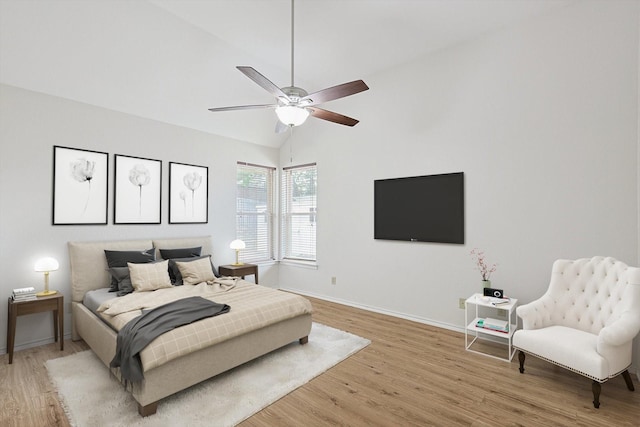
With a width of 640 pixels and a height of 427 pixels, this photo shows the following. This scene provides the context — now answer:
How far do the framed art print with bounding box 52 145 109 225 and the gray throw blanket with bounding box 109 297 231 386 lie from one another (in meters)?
1.93

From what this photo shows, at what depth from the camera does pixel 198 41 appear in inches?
147

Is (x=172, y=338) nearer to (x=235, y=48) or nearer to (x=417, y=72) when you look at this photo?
(x=235, y=48)

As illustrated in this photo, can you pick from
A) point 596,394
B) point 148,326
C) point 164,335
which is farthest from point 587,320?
point 148,326

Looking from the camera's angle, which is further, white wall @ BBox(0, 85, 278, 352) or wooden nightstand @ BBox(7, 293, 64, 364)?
white wall @ BBox(0, 85, 278, 352)

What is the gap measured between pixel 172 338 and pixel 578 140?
4.03 meters

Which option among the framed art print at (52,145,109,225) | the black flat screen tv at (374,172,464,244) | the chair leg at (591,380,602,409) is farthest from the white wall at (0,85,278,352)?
the chair leg at (591,380,602,409)

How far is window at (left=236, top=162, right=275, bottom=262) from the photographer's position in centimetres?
568

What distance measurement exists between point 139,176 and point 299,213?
263 centimetres

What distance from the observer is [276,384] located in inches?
104

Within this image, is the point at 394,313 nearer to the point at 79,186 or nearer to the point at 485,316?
the point at 485,316

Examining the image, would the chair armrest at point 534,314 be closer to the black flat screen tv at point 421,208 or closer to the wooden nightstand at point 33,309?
the black flat screen tv at point 421,208

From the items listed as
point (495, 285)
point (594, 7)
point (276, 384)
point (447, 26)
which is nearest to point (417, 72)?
point (447, 26)

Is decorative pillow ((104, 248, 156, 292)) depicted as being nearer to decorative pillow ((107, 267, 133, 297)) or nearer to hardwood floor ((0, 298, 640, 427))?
decorative pillow ((107, 267, 133, 297))

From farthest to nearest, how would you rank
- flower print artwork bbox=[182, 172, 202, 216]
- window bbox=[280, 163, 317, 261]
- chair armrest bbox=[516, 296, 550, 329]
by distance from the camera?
window bbox=[280, 163, 317, 261] < flower print artwork bbox=[182, 172, 202, 216] < chair armrest bbox=[516, 296, 550, 329]
